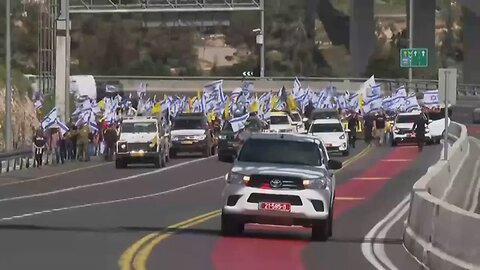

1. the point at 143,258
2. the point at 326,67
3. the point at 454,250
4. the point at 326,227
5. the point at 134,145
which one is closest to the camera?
the point at 454,250

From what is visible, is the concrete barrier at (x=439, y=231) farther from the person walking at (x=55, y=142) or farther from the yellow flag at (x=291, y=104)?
the yellow flag at (x=291, y=104)

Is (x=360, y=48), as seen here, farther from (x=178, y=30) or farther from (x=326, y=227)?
(x=326, y=227)

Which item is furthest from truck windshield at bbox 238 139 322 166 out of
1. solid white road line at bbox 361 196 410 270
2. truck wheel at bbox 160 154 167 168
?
truck wheel at bbox 160 154 167 168

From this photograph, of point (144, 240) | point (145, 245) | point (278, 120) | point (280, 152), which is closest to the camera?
point (145, 245)

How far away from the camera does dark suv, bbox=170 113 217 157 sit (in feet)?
178

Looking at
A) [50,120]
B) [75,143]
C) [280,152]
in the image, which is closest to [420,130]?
[75,143]

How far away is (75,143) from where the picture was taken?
2053 inches

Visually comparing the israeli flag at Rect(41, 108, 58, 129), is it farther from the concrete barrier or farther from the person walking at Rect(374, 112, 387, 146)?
the concrete barrier

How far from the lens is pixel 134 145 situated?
4750 centimetres

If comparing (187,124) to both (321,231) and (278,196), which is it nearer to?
(321,231)

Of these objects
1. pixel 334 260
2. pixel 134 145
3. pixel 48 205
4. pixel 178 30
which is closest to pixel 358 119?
pixel 134 145

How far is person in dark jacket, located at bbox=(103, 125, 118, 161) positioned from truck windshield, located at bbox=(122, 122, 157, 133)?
9.08 ft

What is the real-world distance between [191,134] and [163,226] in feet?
103

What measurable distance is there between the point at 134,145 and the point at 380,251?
95.3ft
